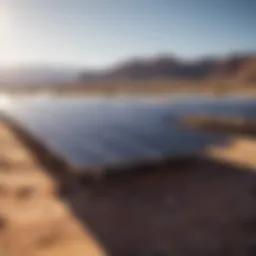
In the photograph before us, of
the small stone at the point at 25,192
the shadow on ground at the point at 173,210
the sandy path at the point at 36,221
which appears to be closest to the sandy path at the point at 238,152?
the shadow on ground at the point at 173,210

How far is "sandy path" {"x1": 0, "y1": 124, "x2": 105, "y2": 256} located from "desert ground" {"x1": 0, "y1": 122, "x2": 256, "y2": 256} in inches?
1.0

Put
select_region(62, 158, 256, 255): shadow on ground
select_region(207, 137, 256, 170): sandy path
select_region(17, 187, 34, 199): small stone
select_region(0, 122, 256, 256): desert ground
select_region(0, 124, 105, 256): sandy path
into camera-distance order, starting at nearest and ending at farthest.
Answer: select_region(0, 124, 105, 256): sandy path, select_region(0, 122, 256, 256): desert ground, select_region(62, 158, 256, 255): shadow on ground, select_region(17, 187, 34, 199): small stone, select_region(207, 137, 256, 170): sandy path

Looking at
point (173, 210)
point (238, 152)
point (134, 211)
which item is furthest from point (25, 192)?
point (238, 152)

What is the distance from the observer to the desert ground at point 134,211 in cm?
973

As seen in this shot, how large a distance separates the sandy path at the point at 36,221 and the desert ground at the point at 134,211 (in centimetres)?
3

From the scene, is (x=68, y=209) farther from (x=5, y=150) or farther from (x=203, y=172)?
(x=5, y=150)

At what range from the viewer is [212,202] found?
13.0 metres

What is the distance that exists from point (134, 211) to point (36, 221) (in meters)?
3.04

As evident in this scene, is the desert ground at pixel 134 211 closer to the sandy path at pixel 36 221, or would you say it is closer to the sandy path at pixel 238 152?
the sandy path at pixel 36 221

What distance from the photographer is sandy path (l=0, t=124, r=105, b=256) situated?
31.2 feet

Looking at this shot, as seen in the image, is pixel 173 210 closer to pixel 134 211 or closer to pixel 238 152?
pixel 134 211

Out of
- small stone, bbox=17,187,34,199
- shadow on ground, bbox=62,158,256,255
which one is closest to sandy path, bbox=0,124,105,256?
small stone, bbox=17,187,34,199

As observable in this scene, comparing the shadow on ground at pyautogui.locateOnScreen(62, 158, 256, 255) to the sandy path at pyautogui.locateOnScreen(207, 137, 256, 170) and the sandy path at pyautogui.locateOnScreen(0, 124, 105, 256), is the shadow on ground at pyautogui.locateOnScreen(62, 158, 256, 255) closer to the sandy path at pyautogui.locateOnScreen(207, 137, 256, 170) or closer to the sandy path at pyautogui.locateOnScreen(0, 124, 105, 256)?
the sandy path at pyautogui.locateOnScreen(0, 124, 105, 256)

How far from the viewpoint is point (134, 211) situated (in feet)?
39.9
